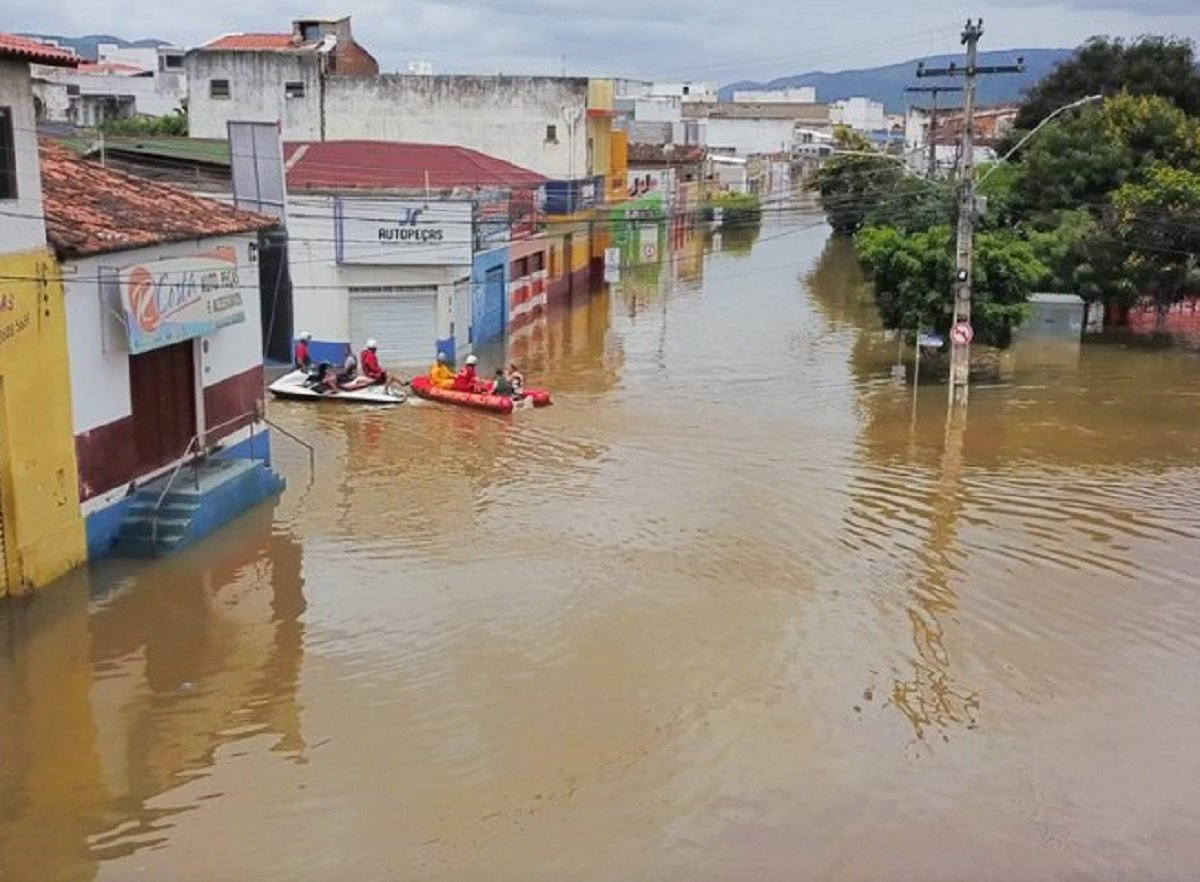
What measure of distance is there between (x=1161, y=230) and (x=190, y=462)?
25.6 m

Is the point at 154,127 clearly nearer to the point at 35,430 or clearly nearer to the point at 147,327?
the point at 147,327

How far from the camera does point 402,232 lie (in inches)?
1203

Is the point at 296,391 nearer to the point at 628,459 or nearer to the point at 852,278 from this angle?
the point at 628,459

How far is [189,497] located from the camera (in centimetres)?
1698

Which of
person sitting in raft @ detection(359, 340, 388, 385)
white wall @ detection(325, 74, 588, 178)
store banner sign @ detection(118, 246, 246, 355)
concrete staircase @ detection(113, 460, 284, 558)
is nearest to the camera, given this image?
store banner sign @ detection(118, 246, 246, 355)

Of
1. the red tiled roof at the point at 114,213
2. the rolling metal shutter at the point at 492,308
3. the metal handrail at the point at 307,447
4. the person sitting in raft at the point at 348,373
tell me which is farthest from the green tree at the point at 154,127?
the red tiled roof at the point at 114,213

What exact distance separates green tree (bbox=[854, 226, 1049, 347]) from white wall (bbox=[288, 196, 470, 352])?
1057cm

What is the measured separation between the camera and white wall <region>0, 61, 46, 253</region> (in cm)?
1406

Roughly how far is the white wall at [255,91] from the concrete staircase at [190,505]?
3049 cm

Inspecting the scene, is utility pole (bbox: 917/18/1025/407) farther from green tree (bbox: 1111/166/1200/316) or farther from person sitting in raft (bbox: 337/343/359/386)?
person sitting in raft (bbox: 337/343/359/386)

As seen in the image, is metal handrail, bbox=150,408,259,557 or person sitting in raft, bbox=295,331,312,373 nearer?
metal handrail, bbox=150,408,259,557

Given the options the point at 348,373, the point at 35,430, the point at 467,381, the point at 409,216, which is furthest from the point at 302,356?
the point at 35,430

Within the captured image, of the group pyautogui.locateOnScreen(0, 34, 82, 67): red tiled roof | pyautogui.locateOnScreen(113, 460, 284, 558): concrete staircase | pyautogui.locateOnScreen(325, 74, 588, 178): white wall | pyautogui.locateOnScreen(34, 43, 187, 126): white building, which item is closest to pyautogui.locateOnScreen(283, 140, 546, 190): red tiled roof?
pyautogui.locateOnScreen(325, 74, 588, 178): white wall

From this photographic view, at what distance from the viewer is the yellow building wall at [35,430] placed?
14.1m
